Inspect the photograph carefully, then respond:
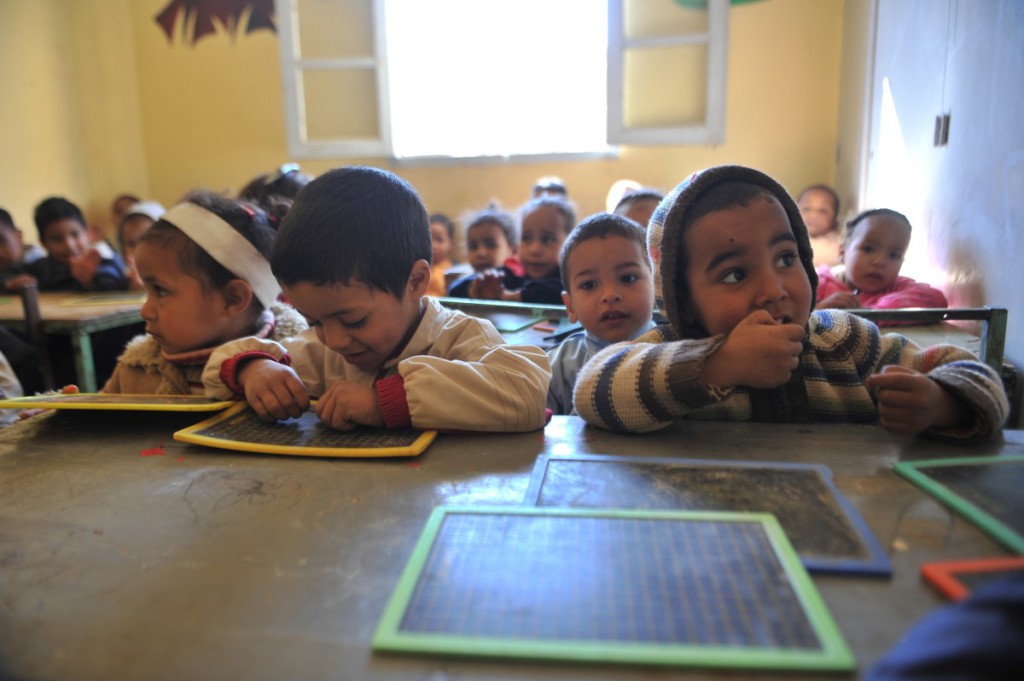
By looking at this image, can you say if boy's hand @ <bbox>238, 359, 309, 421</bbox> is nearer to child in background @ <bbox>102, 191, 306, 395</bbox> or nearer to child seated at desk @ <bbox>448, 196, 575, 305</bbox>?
child in background @ <bbox>102, 191, 306, 395</bbox>

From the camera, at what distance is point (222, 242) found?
5.15 feet

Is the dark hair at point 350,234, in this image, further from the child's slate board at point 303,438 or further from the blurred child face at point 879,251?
the blurred child face at point 879,251

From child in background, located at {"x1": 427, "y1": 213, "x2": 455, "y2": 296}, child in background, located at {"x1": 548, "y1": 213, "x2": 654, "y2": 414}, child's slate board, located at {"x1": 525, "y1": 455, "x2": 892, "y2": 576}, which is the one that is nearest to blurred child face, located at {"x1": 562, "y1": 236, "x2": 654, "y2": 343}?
child in background, located at {"x1": 548, "y1": 213, "x2": 654, "y2": 414}

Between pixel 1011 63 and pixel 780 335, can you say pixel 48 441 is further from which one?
pixel 1011 63

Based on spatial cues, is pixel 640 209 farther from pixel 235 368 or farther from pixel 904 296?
pixel 235 368

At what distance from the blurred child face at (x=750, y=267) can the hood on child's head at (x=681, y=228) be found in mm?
49

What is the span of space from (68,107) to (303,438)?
5.87m

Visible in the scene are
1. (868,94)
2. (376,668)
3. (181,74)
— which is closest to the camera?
(376,668)

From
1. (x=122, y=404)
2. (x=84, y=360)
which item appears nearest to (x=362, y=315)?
(x=122, y=404)

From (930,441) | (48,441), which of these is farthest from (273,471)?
(930,441)

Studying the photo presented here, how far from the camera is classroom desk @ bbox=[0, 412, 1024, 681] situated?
53cm

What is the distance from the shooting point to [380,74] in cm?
514

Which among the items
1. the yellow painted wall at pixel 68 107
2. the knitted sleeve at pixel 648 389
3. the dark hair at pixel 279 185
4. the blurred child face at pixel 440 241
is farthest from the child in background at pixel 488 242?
the yellow painted wall at pixel 68 107

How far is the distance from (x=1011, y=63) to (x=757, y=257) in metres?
1.29
